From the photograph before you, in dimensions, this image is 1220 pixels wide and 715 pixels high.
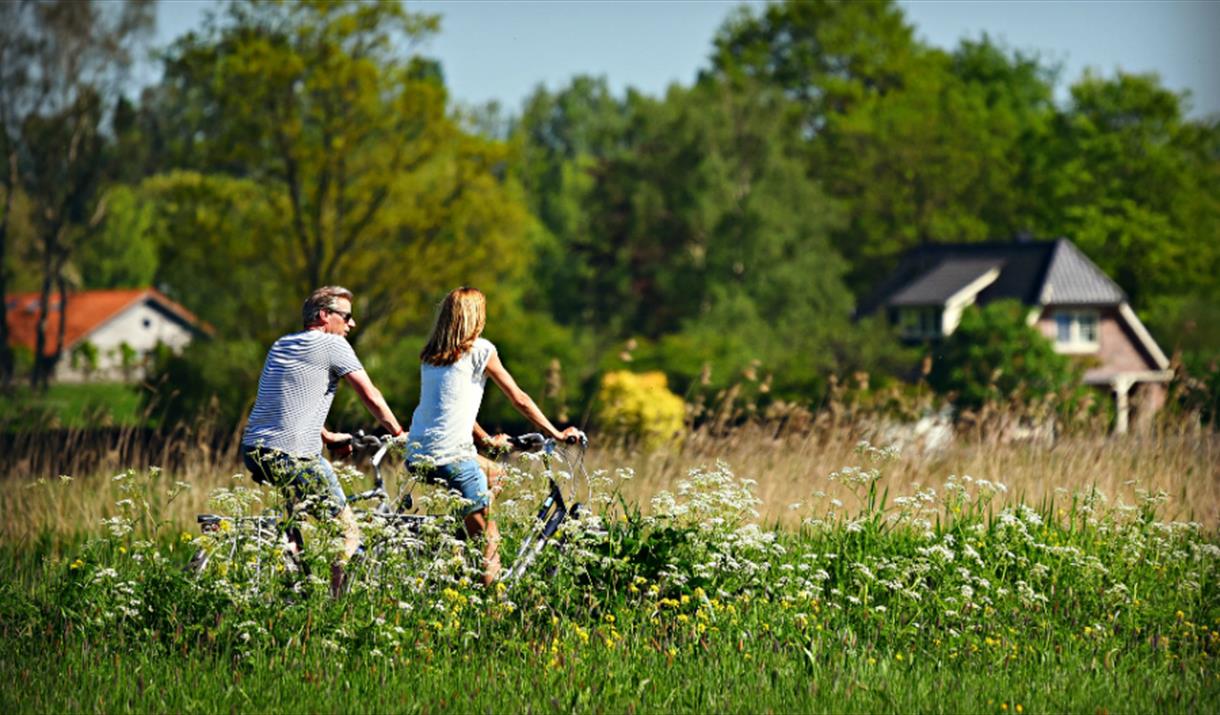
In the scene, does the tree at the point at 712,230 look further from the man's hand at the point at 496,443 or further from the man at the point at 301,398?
the man at the point at 301,398

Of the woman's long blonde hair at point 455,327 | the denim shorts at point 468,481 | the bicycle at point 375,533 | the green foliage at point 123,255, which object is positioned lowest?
the bicycle at point 375,533

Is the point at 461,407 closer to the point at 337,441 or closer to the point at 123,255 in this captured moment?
the point at 337,441

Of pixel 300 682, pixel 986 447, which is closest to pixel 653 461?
pixel 986 447

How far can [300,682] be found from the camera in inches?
214

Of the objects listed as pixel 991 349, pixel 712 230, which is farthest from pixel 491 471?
pixel 712 230

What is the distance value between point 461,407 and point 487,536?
592mm

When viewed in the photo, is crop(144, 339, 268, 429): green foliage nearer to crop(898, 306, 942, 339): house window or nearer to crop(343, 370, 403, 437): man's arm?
crop(343, 370, 403, 437): man's arm

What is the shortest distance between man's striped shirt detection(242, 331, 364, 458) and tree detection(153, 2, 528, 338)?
1029 inches

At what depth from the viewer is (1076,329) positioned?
48594mm

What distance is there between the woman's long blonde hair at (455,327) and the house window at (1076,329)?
44.0m

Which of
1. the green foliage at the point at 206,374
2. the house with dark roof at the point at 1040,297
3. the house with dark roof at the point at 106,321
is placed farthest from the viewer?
the house with dark roof at the point at 106,321

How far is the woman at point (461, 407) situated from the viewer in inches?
262

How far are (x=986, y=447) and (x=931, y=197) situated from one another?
145ft

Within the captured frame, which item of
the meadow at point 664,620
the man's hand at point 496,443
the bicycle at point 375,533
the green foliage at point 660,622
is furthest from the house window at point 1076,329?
the bicycle at point 375,533
